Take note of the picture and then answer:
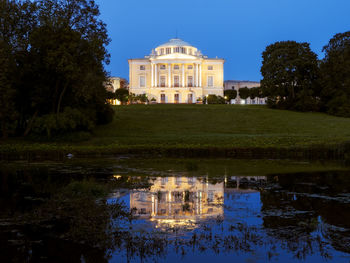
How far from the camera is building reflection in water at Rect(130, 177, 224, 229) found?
25.1 ft

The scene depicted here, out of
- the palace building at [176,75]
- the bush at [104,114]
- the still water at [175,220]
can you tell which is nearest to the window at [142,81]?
the palace building at [176,75]

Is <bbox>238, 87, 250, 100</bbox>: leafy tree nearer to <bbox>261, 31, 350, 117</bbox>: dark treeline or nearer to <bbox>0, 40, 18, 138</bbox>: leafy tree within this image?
<bbox>261, 31, 350, 117</bbox>: dark treeline

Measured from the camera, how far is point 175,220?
7344 millimetres

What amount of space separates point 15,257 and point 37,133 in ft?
76.0

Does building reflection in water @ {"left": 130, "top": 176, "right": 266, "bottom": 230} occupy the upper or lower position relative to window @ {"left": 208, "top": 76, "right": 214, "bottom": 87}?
lower

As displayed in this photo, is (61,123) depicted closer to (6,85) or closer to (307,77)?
(6,85)

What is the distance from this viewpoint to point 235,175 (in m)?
14.0

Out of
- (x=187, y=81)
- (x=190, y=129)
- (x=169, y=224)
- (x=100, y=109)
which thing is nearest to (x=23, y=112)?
(x=100, y=109)

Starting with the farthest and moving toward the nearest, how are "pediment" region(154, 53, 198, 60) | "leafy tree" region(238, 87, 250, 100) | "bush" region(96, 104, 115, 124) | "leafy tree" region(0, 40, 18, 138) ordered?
"leafy tree" region(238, 87, 250, 100) → "pediment" region(154, 53, 198, 60) → "bush" region(96, 104, 115, 124) → "leafy tree" region(0, 40, 18, 138)

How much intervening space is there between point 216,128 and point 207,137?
8861 millimetres

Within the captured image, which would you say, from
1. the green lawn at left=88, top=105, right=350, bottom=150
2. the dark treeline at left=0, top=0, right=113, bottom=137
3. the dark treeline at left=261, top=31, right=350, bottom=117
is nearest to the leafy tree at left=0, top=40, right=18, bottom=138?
the dark treeline at left=0, top=0, right=113, bottom=137

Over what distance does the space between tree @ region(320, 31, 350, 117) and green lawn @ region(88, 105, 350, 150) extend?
6789mm

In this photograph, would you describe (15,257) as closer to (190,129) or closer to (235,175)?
(235,175)

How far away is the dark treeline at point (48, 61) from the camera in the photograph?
25.9 m
